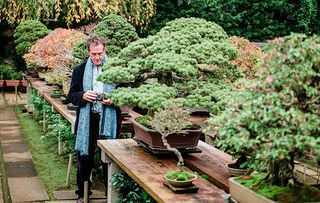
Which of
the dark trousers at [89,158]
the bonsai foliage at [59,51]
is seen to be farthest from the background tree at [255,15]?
the dark trousers at [89,158]

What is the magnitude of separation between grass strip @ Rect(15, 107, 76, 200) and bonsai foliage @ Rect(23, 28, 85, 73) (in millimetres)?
943

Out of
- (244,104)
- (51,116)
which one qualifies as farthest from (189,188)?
(51,116)

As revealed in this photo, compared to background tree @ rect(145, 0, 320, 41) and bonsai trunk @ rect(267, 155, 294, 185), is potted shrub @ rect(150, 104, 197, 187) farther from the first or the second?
background tree @ rect(145, 0, 320, 41)

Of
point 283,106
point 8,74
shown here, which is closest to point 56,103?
point 283,106

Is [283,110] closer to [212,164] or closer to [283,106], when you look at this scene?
[283,106]

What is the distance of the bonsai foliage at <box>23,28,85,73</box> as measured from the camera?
6.62 meters

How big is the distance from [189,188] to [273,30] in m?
13.1

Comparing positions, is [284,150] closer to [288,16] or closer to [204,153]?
[204,153]

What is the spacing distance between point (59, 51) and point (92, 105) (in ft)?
9.55

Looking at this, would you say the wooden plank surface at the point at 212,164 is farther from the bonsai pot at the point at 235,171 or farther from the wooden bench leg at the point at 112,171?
the wooden bench leg at the point at 112,171

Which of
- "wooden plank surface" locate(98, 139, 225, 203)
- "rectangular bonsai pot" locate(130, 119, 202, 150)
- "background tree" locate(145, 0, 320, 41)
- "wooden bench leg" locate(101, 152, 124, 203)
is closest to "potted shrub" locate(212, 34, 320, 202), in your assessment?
"wooden plank surface" locate(98, 139, 225, 203)

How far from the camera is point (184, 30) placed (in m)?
3.62

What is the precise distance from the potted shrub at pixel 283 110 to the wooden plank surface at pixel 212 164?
679mm

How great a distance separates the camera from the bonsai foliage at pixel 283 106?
188cm
